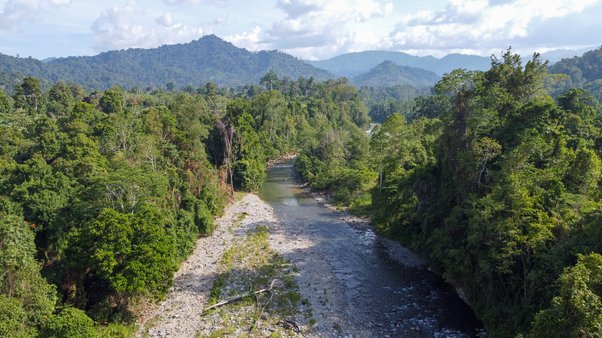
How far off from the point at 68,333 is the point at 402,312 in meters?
18.7

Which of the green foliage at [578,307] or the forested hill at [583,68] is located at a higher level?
the forested hill at [583,68]

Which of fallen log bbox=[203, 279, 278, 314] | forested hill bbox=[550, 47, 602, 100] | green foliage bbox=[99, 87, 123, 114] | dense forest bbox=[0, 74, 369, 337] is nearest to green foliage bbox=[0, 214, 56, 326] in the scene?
dense forest bbox=[0, 74, 369, 337]

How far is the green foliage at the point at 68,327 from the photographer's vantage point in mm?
19078

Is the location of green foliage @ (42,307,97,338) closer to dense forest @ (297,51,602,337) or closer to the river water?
the river water

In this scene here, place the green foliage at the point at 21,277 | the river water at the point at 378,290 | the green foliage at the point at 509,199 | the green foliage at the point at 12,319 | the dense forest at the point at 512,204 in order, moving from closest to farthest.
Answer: the green foliage at the point at 12,319 → the dense forest at the point at 512,204 → the green foliage at the point at 509,199 → the green foliage at the point at 21,277 → the river water at the point at 378,290

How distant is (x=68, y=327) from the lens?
63.0ft

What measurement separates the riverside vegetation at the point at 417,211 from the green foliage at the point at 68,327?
65 mm

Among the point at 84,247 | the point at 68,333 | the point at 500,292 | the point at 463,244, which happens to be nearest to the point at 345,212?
the point at 463,244

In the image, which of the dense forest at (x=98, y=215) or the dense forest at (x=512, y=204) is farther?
the dense forest at (x=98, y=215)

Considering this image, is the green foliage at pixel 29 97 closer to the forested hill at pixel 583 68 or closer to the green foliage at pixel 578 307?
the green foliage at pixel 578 307

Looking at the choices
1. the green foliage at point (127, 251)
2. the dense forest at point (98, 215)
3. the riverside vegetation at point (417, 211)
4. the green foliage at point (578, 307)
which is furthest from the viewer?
the green foliage at point (127, 251)

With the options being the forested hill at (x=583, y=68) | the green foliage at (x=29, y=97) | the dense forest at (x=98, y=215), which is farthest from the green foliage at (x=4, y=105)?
the forested hill at (x=583, y=68)

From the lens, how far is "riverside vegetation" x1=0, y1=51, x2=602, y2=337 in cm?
1986

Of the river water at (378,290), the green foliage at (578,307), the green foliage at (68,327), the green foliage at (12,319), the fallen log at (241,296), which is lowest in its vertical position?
the river water at (378,290)
